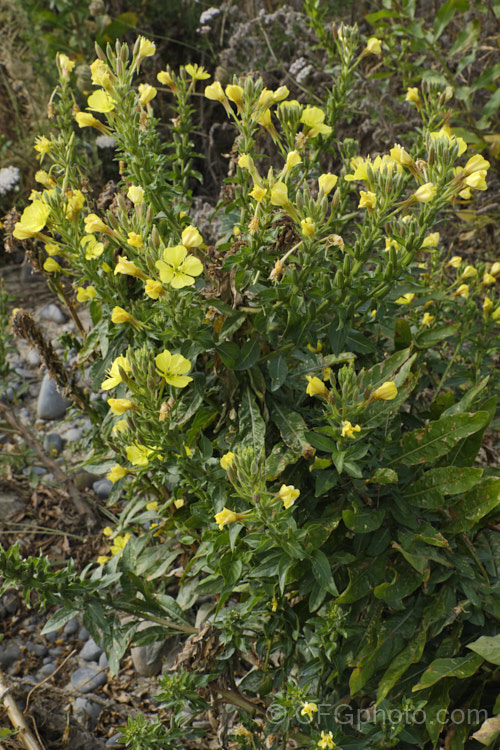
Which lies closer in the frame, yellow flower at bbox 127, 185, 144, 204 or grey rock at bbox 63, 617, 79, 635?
yellow flower at bbox 127, 185, 144, 204

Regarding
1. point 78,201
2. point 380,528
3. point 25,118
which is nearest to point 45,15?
point 25,118

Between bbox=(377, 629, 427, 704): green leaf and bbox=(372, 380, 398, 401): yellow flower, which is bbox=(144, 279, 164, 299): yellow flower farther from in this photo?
bbox=(377, 629, 427, 704): green leaf

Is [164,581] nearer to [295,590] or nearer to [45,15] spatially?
[295,590]

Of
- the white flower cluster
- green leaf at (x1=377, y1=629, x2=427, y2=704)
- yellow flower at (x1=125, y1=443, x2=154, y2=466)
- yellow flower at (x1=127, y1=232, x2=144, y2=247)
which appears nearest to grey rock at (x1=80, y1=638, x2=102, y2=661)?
yellow flower at (x1=125, y1=443, x2=154, y2=466)

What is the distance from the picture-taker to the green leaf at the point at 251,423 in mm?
1555

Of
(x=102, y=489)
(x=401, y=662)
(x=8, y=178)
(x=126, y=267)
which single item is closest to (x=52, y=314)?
(x=8, y=178)

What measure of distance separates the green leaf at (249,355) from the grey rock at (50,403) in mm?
1890

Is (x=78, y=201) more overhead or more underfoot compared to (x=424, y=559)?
more overhead

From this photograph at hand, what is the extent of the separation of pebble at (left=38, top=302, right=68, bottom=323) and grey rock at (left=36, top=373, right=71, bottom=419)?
634 mm

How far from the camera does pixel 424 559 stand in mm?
1531

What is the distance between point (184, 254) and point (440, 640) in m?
1.24

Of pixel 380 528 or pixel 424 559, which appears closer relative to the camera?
pixel 424 559

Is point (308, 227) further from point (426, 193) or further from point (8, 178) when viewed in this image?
point (8, 178)

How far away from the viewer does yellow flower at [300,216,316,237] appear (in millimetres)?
1351
